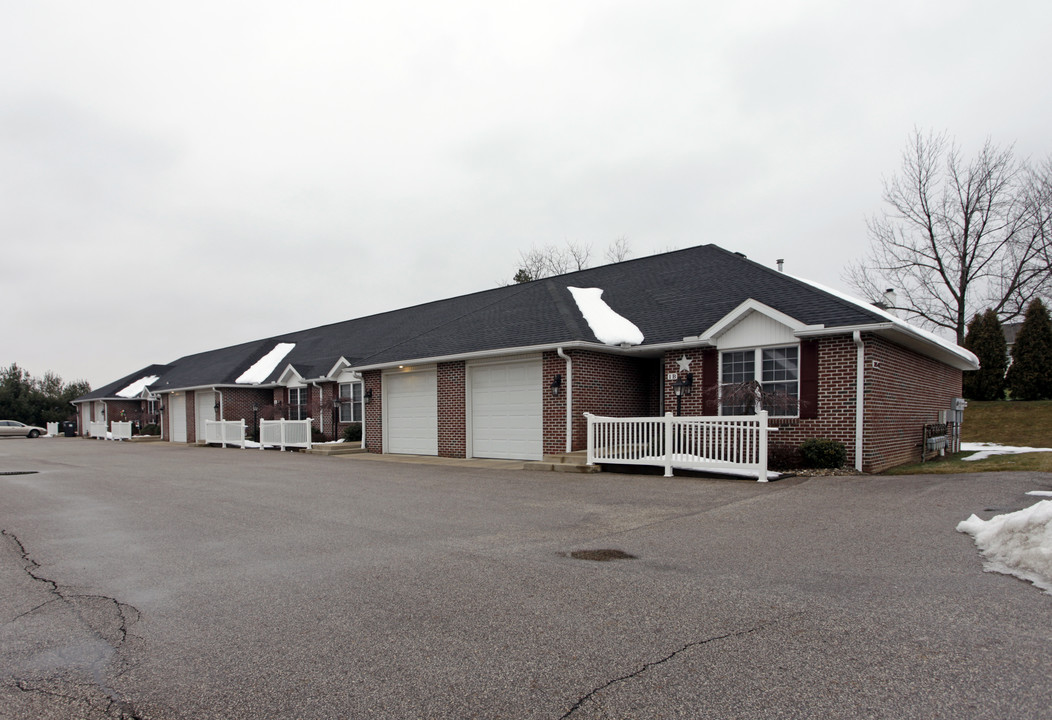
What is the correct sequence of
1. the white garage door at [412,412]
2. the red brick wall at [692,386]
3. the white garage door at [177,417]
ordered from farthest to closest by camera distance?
1. the white garage door at [177,417]
2. the white garage door at [412,412]
3. the red brick wall at [692,386]

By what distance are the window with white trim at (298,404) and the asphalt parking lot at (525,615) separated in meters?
18.1

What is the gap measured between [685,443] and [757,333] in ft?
9.48

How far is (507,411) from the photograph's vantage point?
16.1m

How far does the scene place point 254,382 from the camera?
1128 inches

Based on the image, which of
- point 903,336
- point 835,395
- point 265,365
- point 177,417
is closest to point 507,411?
point 835,395

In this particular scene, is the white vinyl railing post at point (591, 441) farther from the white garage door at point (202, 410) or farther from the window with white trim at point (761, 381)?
the white garage door at point (202, 410)

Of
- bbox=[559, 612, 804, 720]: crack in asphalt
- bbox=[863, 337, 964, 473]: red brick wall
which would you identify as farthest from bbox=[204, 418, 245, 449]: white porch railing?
bbox=[559, 612, 804, 720]: crack in asphalt

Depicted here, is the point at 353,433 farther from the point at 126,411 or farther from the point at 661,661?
the point at 126,411

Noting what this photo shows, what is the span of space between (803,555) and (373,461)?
13.7m

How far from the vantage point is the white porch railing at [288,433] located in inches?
907

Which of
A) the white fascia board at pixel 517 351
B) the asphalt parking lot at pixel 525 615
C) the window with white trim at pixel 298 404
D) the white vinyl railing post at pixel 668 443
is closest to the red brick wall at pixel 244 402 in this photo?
the window with white trim at pixel 298 404

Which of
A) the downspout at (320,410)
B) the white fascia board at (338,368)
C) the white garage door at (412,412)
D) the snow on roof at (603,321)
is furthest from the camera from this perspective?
the downspout at (320,410)

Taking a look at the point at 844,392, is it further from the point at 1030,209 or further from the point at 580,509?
the point at 1030,209

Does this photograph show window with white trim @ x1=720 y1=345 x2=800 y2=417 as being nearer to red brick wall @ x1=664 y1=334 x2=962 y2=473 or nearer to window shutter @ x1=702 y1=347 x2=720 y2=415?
window shutter @ x1=702 y1=347 x2=720 y2=415
